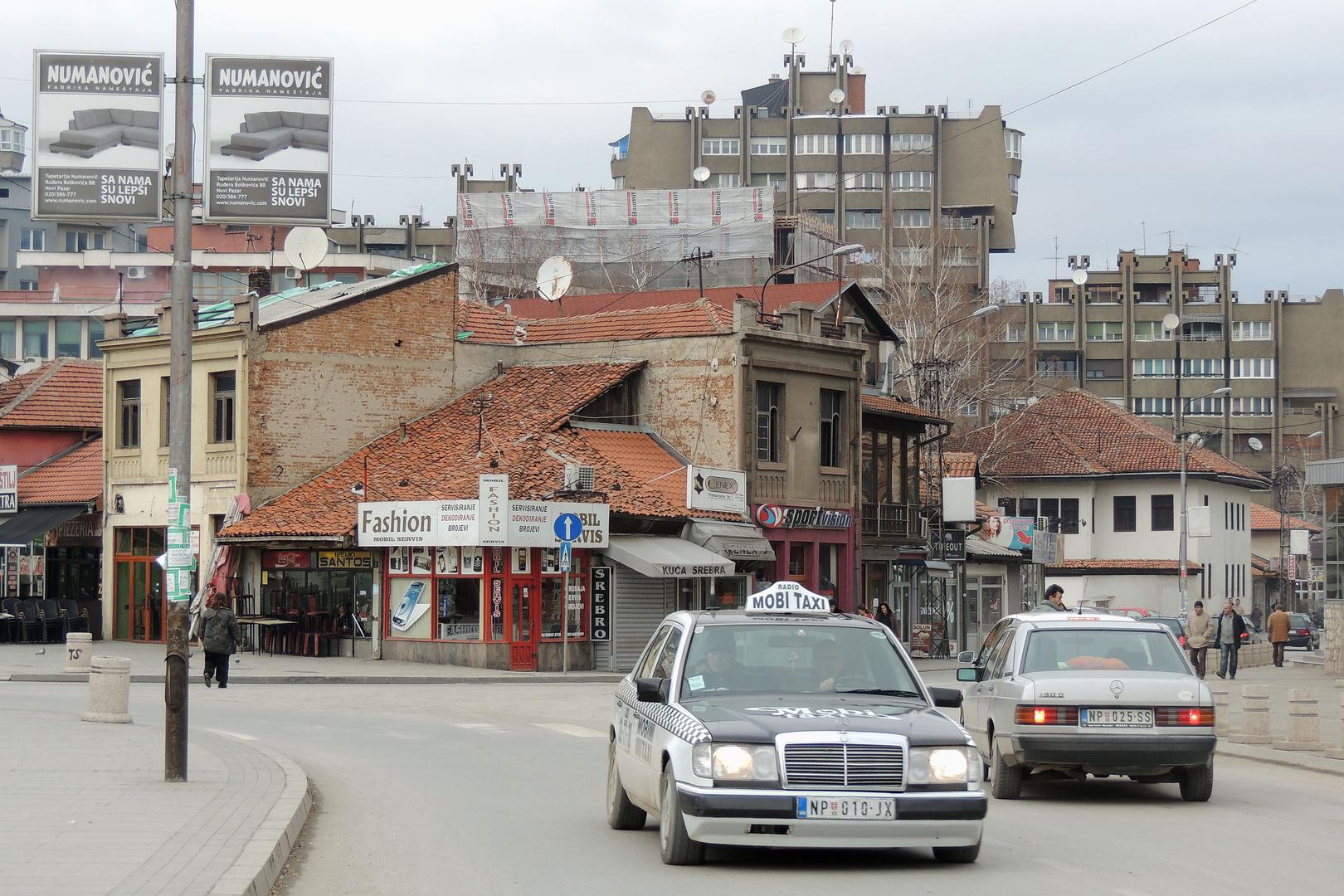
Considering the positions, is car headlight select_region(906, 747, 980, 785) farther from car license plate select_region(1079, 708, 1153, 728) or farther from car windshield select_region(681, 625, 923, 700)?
car license plate select_region(1079, 708, 1153, 728)

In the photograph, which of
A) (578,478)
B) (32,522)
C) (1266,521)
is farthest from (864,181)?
(578,478)

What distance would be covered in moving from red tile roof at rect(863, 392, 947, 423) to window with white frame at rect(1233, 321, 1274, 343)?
2950 inches

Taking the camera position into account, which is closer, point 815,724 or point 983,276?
point 815,724

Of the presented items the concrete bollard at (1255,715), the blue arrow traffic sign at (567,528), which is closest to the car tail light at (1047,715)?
the concrete bollard at (1255,715)

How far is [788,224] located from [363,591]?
135 feet

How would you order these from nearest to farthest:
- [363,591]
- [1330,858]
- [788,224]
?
[1330,858] → [363,591] → [788,224]

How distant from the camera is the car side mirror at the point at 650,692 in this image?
1127 centimetres

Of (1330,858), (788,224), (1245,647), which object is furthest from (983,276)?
(1330,858)

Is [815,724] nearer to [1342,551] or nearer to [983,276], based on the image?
[1342,551]

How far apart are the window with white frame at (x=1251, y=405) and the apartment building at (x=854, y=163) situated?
63.3 ft

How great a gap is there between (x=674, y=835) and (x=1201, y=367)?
116233 millimetres

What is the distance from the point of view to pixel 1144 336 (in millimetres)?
121000

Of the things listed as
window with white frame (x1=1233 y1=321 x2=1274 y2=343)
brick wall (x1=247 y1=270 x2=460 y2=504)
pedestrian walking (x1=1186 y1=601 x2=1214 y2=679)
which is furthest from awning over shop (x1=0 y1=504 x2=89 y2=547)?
window with white frame (x1=1233 y1=321 x2=1274 y2=343)

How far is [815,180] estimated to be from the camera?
388ft
